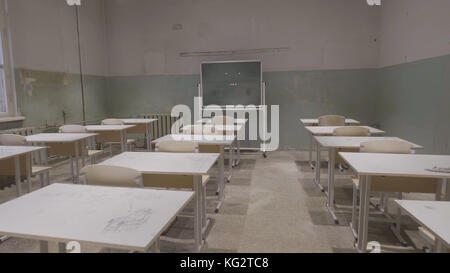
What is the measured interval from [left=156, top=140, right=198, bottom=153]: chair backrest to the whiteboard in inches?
150

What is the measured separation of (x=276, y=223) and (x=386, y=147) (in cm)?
120

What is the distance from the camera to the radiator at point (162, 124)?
713 centimetres

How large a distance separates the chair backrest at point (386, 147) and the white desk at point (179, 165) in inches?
53.2

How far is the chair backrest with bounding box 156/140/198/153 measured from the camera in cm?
280

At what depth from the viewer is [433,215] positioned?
1347 mm

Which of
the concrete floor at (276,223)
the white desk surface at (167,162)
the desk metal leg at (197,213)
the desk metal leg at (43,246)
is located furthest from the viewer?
the concrete floor at (276,223)

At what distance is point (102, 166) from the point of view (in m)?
1.90

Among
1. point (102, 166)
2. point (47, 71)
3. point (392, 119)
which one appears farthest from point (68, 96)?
point (392, 119)

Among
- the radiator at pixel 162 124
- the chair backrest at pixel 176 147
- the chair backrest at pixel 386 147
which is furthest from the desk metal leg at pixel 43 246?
the radiator at pixel 162 124

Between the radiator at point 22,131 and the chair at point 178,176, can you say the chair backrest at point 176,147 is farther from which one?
the radiator at point 22,131

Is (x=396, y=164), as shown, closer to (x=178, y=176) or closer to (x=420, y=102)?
(x=178, y=176)

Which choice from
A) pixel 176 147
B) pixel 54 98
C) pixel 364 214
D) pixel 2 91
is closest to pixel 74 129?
pixel 2 91

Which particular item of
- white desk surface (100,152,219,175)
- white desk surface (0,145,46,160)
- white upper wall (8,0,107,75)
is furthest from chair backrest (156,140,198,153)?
white upper wall (8,0,107,75)

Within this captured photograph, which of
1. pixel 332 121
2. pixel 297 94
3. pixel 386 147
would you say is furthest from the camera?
pixel 297 94
